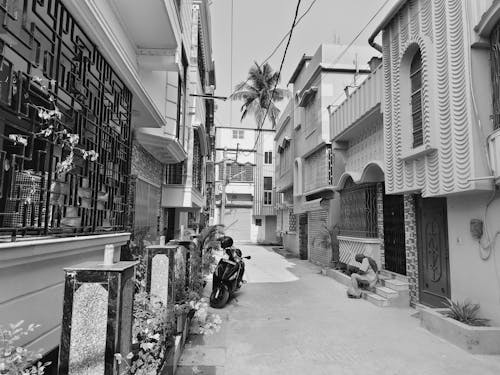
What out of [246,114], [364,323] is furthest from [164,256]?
[246,114]

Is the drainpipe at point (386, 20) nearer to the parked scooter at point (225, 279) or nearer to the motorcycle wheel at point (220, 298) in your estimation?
the parked scooter at point (225, 279)

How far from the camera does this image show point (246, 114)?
26.2m

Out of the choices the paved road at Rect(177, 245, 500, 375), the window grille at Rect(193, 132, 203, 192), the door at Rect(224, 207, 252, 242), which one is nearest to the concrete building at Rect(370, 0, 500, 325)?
the paved road at Rect(177, 245, 500, 375)

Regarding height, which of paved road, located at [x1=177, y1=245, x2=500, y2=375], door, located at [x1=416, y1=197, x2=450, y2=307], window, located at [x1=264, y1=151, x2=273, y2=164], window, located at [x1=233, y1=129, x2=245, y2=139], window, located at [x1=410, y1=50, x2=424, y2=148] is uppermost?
window, located at [x1=233, y1=129, x2=245, y2=139]

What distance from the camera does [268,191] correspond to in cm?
2720

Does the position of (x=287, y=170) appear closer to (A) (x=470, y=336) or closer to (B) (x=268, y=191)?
(B) (x=268, y=191)

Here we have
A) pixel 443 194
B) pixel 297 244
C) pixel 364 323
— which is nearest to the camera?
pixel 443 194

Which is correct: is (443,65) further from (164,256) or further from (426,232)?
(164,256)

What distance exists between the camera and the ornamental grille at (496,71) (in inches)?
165

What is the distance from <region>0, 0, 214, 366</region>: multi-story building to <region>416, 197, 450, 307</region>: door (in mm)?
4949

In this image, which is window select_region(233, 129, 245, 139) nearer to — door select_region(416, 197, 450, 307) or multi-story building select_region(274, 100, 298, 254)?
multi-story building select_region(274, 100, 298, 254)

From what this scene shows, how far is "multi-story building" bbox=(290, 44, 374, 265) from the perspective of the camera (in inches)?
438

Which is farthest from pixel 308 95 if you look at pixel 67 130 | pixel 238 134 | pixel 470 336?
pixel 238 134

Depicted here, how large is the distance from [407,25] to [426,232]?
12.2 feet
